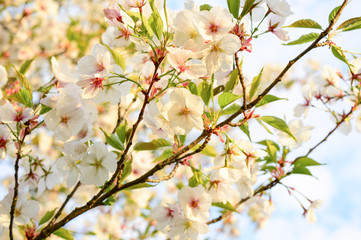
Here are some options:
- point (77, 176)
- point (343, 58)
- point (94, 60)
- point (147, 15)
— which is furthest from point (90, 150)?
point (343, 58)

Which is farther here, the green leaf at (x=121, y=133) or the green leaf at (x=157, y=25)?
the green leaf at (x=121, y=133)

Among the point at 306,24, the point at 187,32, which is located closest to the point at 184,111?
the point at 187,32

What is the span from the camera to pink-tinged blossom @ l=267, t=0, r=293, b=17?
91 cm

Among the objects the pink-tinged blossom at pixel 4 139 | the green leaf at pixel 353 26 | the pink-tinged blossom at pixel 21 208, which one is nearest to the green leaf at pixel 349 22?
the green leaf at pixel 353 26

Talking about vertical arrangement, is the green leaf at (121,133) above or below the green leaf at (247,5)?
below

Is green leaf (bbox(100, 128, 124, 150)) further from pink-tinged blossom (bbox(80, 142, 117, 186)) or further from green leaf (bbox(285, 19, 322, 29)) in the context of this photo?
green leaf (bbox(285, 19, 322, 29))

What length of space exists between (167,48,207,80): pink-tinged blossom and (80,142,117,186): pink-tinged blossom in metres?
0.36

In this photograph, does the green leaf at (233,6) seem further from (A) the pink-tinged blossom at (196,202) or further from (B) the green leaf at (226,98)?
(A) the pink-tinged blossom at (196,202)

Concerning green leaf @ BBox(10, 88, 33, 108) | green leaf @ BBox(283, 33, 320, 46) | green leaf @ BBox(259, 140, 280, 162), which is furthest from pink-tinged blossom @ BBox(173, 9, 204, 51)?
green leaf @ BBox(259, 140, 280, 162)

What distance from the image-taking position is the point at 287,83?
469cm

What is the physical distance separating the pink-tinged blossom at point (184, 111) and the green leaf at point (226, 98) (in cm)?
7

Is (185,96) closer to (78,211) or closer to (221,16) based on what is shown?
(221,16)

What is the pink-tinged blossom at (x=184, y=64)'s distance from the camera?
811mm

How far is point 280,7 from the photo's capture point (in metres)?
0.92
